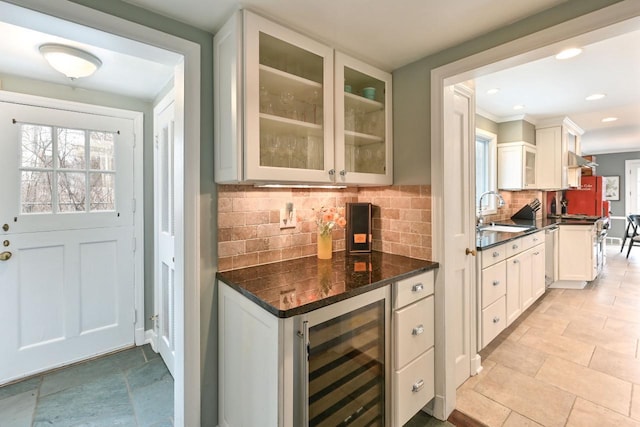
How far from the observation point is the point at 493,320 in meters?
2.51

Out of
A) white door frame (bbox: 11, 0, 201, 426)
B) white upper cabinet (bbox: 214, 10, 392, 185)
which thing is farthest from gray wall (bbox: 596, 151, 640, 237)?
white door frame (bbox: 11, 0, 201, 426)

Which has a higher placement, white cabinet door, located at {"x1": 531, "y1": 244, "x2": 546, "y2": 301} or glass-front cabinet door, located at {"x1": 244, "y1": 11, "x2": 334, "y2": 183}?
glass-front cabinet door, located at {"x1": 244, "y1": 11, "x2": 334, "y2": 183}

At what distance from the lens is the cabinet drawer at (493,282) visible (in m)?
2.37

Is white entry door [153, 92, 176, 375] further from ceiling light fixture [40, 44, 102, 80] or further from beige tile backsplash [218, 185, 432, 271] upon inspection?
beige tile backsplash [218, 185, 432, 271]

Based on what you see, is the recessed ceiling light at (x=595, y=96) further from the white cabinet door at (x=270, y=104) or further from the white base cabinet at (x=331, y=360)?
the white cabinet door at (x=270, y=104)

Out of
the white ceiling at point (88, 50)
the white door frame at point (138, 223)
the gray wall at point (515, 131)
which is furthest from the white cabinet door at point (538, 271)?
the white door frame at point (138, 223)

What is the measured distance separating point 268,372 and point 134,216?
2150mm

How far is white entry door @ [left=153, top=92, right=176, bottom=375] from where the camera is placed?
2188 millimetres

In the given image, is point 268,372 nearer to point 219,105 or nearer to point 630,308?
point 219,105

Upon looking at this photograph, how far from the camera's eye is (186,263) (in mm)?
1536

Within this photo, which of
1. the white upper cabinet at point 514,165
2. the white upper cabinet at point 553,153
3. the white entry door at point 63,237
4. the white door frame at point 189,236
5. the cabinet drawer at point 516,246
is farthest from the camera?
the white upper cabinet at point 553,153

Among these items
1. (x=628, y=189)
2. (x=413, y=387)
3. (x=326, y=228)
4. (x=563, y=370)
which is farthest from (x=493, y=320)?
(x=628, y=189)

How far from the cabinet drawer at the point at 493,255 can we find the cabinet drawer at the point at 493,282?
4cm

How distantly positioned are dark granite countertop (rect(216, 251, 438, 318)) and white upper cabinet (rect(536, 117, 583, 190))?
365 centimetres
